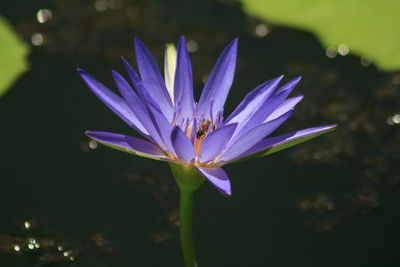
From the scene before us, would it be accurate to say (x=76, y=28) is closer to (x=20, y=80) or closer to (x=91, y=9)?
(x=91, y=9)

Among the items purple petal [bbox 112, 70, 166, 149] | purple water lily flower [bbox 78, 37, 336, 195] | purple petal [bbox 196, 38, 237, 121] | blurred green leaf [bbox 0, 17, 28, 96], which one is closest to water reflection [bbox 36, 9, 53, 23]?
blurred green leaf [bbox 0, 17, 28, 96]

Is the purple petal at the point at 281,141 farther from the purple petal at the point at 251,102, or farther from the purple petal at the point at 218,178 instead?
the purple petal at the point at 251,102

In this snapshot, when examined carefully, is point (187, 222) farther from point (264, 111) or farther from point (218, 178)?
point (264, 111)

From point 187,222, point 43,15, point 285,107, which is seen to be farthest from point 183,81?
point 43,15

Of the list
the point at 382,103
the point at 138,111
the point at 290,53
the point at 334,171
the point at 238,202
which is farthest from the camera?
the point at 290,53

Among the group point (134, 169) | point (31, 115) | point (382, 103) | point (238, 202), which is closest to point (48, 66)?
point (31, 115)

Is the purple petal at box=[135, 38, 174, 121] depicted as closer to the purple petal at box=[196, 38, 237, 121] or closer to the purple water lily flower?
the purple water lily flower
